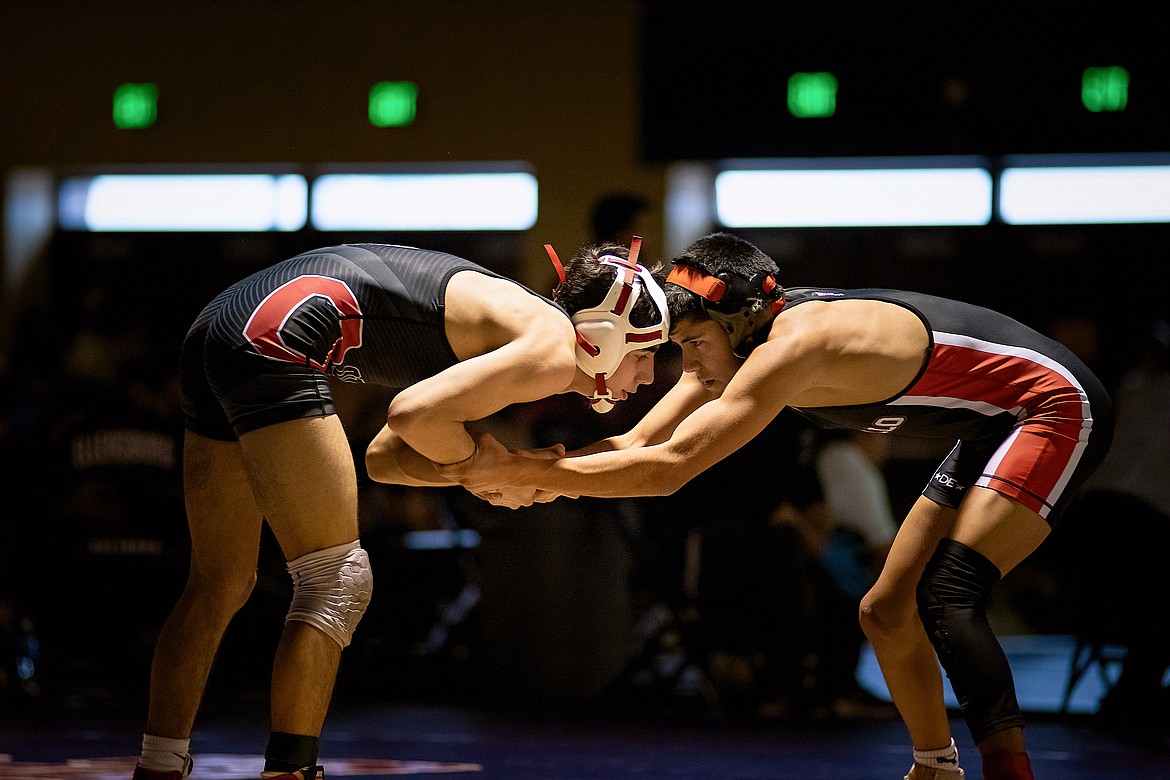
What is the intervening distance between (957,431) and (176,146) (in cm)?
698

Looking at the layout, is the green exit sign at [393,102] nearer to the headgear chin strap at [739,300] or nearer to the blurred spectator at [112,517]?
the blurred spectator at [112,517]

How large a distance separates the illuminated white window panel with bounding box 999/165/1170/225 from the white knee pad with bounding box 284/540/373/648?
662 cm

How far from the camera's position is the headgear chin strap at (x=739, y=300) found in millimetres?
3029

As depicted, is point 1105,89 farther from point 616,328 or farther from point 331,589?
point 331,589

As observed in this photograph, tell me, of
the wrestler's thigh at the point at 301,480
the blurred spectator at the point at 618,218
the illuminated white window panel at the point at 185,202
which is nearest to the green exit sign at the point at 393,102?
the illuminated white window panel at the point at 185,202

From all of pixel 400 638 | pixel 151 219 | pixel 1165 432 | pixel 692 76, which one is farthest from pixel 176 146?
pixel 1165 432

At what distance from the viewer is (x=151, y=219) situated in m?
9.41

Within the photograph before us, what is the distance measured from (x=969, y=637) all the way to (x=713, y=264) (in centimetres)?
101

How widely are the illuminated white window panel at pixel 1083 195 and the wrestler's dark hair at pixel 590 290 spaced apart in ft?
19.3

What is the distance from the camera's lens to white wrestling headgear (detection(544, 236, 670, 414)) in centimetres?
314

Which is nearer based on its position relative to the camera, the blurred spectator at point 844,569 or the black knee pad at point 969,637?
the black knee pad at point 969,637

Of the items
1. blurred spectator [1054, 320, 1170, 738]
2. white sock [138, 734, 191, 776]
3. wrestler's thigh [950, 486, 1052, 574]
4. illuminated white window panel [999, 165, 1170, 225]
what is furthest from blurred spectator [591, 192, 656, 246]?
illuminated white window panel [999, 165, 1170, 225]

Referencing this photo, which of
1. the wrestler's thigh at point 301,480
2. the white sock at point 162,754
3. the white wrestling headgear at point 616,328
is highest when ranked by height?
the white wrestling headgear at point 616,328

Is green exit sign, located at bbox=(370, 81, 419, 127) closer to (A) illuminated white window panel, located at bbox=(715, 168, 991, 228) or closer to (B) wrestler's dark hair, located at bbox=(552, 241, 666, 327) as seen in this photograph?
(A) illuminated white window panel, located at bbox=(715, 168, 991, 228)
